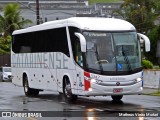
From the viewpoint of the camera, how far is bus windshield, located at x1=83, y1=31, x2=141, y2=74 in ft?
63.1

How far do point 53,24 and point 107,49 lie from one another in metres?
4.00

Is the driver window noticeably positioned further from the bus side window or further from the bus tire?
the bus tire

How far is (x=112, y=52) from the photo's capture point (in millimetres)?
19359

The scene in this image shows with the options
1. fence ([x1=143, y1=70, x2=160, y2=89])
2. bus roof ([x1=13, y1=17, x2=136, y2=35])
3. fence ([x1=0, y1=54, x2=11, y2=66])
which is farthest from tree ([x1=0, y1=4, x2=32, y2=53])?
bus roof ([x1=13, y1=17, x2=136, y2=35])

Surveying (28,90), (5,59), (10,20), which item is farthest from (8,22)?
(28,90)

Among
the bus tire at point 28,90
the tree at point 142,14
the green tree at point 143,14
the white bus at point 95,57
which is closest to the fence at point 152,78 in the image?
the bus tire at point 28,90

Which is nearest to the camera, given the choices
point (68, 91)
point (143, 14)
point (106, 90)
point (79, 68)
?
point (106, 90)

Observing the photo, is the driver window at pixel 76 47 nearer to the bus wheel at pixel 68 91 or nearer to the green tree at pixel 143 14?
the bus wheel at pixel 68 91

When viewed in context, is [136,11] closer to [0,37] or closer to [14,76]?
[0,37]

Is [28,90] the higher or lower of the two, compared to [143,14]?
lower

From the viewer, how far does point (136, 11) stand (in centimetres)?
6003

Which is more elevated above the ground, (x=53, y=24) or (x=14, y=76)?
(x=53, y=24)

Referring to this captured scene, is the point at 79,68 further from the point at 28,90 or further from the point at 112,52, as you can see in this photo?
the point at 28,90

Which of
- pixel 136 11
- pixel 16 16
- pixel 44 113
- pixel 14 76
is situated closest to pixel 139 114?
pixel 44 113
